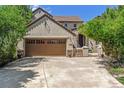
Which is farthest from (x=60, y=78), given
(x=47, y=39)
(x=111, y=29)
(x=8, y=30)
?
(x=47, y=39)

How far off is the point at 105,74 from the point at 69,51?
46.8 feet

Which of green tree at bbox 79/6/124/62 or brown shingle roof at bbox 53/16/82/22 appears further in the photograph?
brown shingle roof at bbox 53/16/82/22

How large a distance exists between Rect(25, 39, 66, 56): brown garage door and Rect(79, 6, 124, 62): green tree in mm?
7843

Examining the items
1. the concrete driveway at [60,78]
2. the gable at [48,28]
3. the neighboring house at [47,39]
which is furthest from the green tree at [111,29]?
the gable at [48,28]

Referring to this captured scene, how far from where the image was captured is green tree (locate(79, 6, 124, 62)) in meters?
20.2

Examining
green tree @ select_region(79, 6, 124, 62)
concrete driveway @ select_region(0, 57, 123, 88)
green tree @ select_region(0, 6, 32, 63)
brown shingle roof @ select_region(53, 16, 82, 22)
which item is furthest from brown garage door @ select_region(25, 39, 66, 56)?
brown shingle roof @ select_region(53, 16, 82, 22)

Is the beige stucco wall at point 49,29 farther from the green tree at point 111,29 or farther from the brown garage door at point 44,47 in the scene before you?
the green tree at point 111,29

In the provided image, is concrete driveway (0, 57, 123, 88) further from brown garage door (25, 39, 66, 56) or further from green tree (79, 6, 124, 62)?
brown garage door (25, 39, 66, 56)

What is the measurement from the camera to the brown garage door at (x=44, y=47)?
33.5m

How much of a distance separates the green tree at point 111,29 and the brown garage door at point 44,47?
7843 millimetres

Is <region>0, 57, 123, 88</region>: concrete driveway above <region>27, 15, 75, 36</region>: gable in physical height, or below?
below

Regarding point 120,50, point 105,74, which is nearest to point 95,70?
point 105,74

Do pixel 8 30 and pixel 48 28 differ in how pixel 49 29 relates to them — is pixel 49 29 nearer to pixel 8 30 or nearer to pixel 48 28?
pixel 48 28
